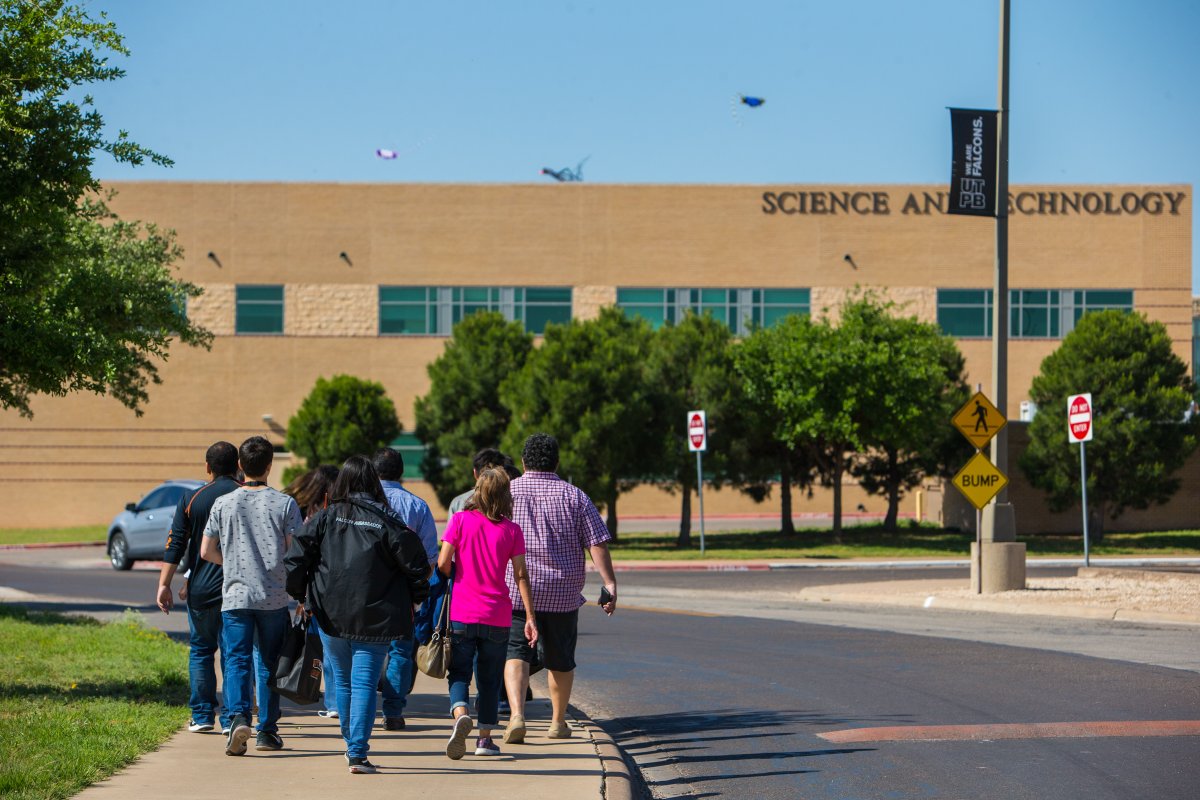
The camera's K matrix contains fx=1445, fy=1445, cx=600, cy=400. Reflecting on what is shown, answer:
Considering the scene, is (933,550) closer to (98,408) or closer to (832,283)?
(832,283)

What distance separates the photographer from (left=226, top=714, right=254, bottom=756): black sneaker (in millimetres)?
8047

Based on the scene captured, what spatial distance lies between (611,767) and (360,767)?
141 cm

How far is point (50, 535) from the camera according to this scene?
44.3 meters

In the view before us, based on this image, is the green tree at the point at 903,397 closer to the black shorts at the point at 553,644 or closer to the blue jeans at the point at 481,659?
the black shorts at the point at 553,644

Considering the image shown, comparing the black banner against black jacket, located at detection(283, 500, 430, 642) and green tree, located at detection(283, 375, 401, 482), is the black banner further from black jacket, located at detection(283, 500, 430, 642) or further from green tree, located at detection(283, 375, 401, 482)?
green tree, located at detection(283, 375, 401, 482)

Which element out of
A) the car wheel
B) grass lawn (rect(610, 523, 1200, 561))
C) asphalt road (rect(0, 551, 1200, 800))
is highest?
asphalt road (rect(0, 551, 1200, 800))

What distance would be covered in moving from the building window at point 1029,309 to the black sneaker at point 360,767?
1720 inches

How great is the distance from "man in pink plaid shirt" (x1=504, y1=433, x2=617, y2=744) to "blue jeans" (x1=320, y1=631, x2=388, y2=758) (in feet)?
3.84

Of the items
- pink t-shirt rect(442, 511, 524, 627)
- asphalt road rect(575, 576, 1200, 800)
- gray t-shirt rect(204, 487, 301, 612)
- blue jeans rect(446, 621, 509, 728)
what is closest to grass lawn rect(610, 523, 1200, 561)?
asphalt road rect(575, 576, 1200, 800)

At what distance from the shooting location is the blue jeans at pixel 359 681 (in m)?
7.66

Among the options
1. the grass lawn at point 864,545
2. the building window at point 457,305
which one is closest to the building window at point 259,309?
the building window at point 457,305

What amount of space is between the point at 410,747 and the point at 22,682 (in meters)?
4.10

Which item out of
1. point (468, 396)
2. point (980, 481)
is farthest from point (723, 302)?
point (980, 481)

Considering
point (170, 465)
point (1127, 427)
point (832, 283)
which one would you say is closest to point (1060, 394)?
point (1127, 427)
